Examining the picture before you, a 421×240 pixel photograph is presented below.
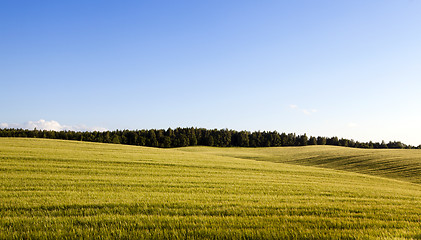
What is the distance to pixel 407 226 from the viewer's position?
616 centimetres

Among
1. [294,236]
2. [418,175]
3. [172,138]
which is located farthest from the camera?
[172,138]

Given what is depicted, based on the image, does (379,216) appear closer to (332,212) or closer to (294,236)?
(332,212)

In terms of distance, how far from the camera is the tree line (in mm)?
102812

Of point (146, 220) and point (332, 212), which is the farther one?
point (332, 212)

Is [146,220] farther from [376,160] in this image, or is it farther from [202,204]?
[376,160]

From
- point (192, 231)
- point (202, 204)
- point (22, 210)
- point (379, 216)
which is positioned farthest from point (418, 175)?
point (22, 210)

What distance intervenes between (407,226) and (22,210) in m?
9.80

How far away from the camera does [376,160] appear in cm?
3872

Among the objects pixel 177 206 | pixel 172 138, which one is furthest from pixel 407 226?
pixel 172 138

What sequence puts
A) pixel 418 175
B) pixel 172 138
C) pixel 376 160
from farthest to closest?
pixel 172 138
pixel 376 160
pixel 418 175

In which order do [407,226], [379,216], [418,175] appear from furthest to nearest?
[418,175] → [379,216] → [407,226]

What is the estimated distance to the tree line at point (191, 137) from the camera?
10281 centimetres

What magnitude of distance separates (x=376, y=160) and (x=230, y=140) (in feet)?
248

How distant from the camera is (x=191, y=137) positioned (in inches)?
4284
